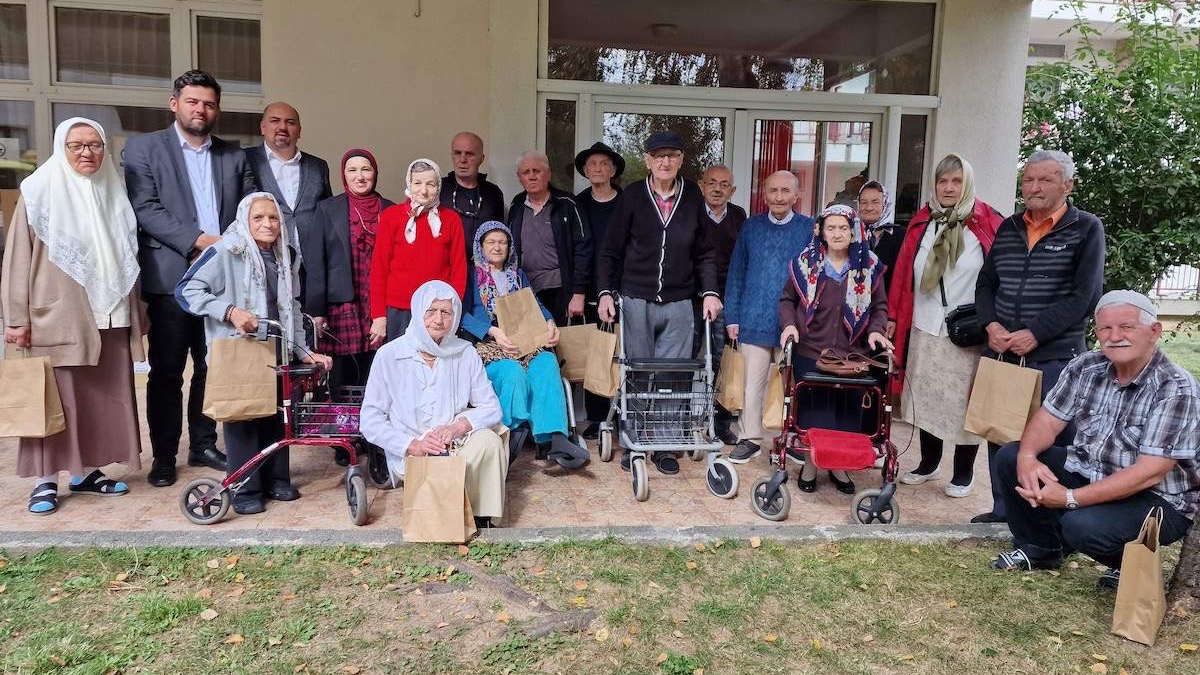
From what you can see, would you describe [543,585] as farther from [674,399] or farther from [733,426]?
[733,426]

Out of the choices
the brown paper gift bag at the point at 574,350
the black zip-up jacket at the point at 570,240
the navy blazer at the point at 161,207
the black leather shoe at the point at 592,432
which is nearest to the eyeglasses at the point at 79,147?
the navy blazer at the point at 161,207

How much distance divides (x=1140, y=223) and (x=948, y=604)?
5443 mm

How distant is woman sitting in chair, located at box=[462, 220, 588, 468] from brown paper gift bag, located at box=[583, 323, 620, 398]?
0.68 feet

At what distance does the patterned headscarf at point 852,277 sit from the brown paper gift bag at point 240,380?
2.75m

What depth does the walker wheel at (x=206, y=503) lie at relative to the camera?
12.9 ft

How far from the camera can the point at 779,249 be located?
4840 millimetres

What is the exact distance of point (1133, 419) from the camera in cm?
320

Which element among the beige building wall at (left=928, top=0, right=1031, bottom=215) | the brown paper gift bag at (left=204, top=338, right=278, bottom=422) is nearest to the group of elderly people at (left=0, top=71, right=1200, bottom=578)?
the brown paper gift bag at (left=204, top=338, right=278, bottom=422)

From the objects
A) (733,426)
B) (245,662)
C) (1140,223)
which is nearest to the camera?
(245,662)

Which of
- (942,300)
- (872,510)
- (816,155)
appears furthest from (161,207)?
(816,155)

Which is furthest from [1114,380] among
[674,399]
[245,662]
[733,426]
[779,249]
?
[245,662]

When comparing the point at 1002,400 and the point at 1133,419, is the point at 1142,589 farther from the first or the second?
the point at 1002,400

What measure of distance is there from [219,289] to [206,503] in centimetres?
102

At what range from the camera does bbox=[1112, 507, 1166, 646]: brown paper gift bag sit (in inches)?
115
